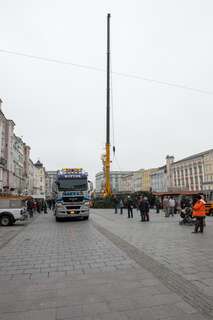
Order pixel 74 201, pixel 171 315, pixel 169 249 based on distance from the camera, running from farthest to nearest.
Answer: pixel 74 201
pixel 169 249
pixel 171 315

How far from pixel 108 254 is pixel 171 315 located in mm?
5227

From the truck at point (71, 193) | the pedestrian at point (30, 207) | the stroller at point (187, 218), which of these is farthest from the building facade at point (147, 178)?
the stroller at point (187, 218)

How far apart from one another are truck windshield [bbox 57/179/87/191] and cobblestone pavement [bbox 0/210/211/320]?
13939 mm

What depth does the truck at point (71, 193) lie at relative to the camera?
947 inches

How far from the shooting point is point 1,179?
5075 centimetres

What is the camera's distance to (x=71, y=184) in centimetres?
2433

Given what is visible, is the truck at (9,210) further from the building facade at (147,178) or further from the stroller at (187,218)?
the building facade at (147,178)

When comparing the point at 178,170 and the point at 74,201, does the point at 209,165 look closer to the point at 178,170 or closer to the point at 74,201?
the point at 178,170

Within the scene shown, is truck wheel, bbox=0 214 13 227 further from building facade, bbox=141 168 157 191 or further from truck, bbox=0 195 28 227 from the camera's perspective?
building facade, bbox=141 168 157 191

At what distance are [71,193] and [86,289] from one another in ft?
59.8

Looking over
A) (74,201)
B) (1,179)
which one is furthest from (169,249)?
(1,179)

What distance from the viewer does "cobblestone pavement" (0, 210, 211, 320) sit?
15.8 ft

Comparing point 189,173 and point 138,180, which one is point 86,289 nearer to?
point 189,173

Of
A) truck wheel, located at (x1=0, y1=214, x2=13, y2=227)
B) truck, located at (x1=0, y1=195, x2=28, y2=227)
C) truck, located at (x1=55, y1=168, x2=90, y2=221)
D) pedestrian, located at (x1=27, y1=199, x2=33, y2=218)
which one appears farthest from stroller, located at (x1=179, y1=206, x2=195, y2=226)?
pedestrian, located at (x1=27, y1=199, x2=33, y2=218)
